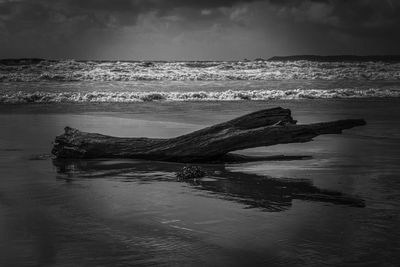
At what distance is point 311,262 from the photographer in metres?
4.39

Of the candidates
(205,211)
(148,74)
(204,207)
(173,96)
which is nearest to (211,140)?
(204,207)

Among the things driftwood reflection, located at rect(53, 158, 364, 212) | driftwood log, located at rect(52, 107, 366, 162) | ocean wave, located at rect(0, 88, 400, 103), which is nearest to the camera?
driftwood reflection, located at rect(53, 158, 364, 212)

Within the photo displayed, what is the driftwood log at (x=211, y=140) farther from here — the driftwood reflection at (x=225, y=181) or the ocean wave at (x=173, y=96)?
the ocean wave at (x=173, y=96)

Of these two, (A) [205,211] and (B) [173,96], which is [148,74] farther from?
(A) [205,211]

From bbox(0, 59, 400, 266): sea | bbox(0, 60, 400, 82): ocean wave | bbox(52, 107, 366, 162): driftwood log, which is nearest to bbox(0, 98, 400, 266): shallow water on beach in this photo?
bbox(0, 59, 400, 266): sea

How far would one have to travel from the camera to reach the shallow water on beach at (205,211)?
181 inches

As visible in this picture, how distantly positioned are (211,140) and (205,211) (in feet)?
10.8

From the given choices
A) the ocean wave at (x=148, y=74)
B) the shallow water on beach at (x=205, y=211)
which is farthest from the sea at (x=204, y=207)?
the ocean wave at (x=148, y=74)

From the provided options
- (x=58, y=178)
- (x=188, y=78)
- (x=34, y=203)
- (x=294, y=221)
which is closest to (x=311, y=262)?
(x=294, y=221)

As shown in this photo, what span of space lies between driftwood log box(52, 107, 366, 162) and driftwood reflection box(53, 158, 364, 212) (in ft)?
0.80

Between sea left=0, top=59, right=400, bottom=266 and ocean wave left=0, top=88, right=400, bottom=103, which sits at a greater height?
ocean wave left=0, top=88, right=400, bottom=103

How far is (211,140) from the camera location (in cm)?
925

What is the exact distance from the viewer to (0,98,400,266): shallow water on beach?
4.60 metres

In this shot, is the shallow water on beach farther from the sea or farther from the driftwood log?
the driftwood log
